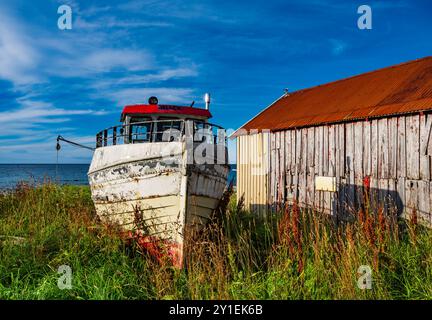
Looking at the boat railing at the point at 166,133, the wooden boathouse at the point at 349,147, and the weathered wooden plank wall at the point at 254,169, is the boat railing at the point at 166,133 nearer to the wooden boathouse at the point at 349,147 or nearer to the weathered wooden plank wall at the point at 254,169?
the wooden boathouse at the point at 349,147

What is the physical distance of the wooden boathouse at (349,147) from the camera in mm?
9914

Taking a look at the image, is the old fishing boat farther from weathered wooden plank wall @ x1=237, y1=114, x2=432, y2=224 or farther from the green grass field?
weathered wooden plank wall @ x1=237, y1=114, x2=432, y2=224

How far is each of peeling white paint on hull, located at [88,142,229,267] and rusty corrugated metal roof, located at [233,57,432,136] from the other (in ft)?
16.6

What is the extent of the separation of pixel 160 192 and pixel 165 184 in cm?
20

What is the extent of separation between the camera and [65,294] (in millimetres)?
5949

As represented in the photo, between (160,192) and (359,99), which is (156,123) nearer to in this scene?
(160,192)

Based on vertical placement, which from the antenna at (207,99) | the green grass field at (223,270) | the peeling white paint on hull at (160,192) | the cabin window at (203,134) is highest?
the antenna at (207,99)

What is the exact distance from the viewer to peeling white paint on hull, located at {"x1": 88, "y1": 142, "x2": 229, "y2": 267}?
25.4 ft

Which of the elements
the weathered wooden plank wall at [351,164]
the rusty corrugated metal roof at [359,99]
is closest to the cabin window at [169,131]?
the weathered wooden plank wall at [351,164]

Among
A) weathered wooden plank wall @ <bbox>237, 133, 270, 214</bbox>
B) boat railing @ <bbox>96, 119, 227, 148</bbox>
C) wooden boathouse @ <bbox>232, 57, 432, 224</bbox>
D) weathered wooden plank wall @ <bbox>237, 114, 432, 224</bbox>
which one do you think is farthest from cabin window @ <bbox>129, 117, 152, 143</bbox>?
weathered wooden plank wall @ <bbox>237, 133, 270, 214</bbox>

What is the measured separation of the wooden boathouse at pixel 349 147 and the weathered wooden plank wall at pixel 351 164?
0.03 meters

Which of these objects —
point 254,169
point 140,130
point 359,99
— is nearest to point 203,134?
point 140,130

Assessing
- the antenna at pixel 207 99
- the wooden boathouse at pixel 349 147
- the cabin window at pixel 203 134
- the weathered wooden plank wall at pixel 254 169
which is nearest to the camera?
the cabin window at pixel 203 134

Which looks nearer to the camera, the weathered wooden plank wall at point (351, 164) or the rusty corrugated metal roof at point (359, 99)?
the weathered wooden plank wall at point (351, 164)
